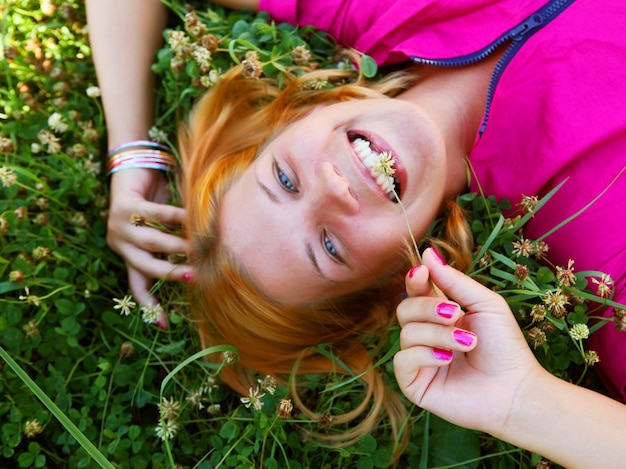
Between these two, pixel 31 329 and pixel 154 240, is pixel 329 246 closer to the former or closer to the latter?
pixel 154 240

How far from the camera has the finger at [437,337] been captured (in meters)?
1.67

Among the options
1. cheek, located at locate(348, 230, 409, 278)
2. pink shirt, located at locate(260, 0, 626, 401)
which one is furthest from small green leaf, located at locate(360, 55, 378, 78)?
cheek, located at locate(348, 230, 409, 278)

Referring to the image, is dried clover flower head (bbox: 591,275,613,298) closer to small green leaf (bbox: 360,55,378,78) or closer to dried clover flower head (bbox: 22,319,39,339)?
small green leaf (bbox: 360,55,378,78)

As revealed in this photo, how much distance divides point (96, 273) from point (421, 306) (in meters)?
1.60

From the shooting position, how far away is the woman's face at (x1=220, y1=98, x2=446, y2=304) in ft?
6.71

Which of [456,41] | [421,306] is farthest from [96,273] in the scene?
[456,41]

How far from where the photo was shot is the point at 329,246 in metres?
2.10

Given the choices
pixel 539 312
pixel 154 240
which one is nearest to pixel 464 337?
pixel 539 312

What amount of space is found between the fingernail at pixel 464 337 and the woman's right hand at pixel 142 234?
47.2 inches

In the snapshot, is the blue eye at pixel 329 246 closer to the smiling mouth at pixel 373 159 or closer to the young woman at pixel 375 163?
the young woman at pixel 375 163

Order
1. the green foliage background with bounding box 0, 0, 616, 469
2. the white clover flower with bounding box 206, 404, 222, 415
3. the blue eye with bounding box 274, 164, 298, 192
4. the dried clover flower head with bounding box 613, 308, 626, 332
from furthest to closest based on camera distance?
the white clover flower with bounding box 206, 404, 222, 415
the green foliage background with bounding box 0, 0, 616, 469
the blue eye with bounding box 274, 164, 298, 192
the dried clover flower head with bounding box 613, 308, 626, 332

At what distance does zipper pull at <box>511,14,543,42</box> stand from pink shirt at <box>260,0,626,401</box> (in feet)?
0.08

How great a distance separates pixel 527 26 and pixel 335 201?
1.16 meters

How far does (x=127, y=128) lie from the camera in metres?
2.76
